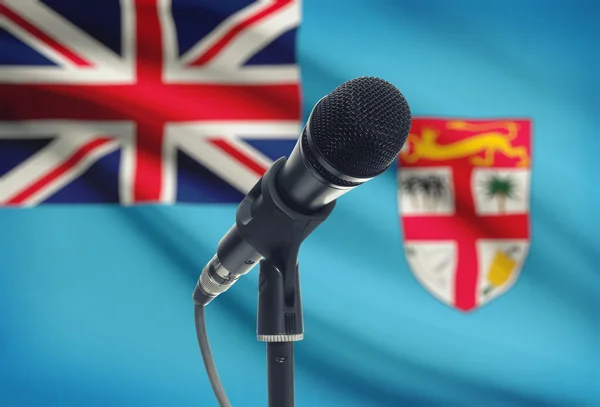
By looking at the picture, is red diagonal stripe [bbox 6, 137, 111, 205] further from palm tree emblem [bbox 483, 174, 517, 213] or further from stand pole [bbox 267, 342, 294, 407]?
stand pole [bbox 267, 342, 294, 407]

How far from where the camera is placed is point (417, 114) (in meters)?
1.57

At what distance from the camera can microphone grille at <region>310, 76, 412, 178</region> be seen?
1.73ft

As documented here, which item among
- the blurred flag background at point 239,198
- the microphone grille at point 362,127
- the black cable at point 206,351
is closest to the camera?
the microphone grille at point 362,127

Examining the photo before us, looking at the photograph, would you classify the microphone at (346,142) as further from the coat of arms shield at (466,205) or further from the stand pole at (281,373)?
the coat of arms shield at (466,205)

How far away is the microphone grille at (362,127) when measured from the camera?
20.8 inches

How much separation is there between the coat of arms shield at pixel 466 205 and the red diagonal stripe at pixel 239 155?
1.11 feet

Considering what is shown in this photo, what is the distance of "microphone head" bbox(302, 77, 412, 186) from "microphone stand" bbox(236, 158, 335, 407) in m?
0.08

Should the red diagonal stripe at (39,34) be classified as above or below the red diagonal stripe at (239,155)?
above

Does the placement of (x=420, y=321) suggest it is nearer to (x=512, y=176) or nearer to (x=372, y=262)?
(x=372, y=262)

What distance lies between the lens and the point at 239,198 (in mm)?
1549

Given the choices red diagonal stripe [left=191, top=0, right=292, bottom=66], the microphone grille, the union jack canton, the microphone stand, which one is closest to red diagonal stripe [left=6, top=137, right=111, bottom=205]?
the union jack canton

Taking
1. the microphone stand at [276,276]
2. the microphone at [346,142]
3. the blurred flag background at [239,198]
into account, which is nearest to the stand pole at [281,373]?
the microphone stand at [276,276]

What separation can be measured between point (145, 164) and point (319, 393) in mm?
679

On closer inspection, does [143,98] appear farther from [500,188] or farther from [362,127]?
[362,127]
